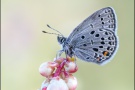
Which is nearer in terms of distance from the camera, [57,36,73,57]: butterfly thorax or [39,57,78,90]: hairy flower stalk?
[39,57,78,90]: hairy flower stalk

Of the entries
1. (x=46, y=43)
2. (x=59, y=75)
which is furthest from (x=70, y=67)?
(x=46, y=43)

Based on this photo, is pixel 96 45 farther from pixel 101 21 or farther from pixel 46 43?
pixel 46 43

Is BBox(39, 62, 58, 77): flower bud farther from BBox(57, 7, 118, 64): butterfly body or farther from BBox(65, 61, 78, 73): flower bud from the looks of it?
BBox(57, 7, 118, 64): butterfly body

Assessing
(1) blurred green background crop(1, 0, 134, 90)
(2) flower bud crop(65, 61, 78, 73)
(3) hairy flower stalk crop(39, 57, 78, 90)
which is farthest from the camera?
(1) blurred green background crop(1, 0, 134, 90)

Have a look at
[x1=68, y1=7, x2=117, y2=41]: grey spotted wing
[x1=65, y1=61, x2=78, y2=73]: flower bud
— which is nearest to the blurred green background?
[x1=68, y1=7, x2=117, y2=41]: grey spotted wing

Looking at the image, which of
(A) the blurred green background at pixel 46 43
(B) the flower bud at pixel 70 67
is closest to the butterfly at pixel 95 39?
(B) the flower bud at pixel 70 67

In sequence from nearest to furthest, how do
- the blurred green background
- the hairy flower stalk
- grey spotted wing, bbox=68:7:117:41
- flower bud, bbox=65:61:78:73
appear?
1. the hairy flower stalk
2. flower bud, bbox=65:61:78:73
3. grey spotted wing, bbox=68:7:117:41
4. the blurred green background

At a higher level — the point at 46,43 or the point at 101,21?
the point at 101,21

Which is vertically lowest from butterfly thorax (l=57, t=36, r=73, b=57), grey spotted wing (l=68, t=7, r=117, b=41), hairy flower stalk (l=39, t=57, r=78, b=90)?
hairy flower stalk (l=39, t=57, r=78, b=90)
